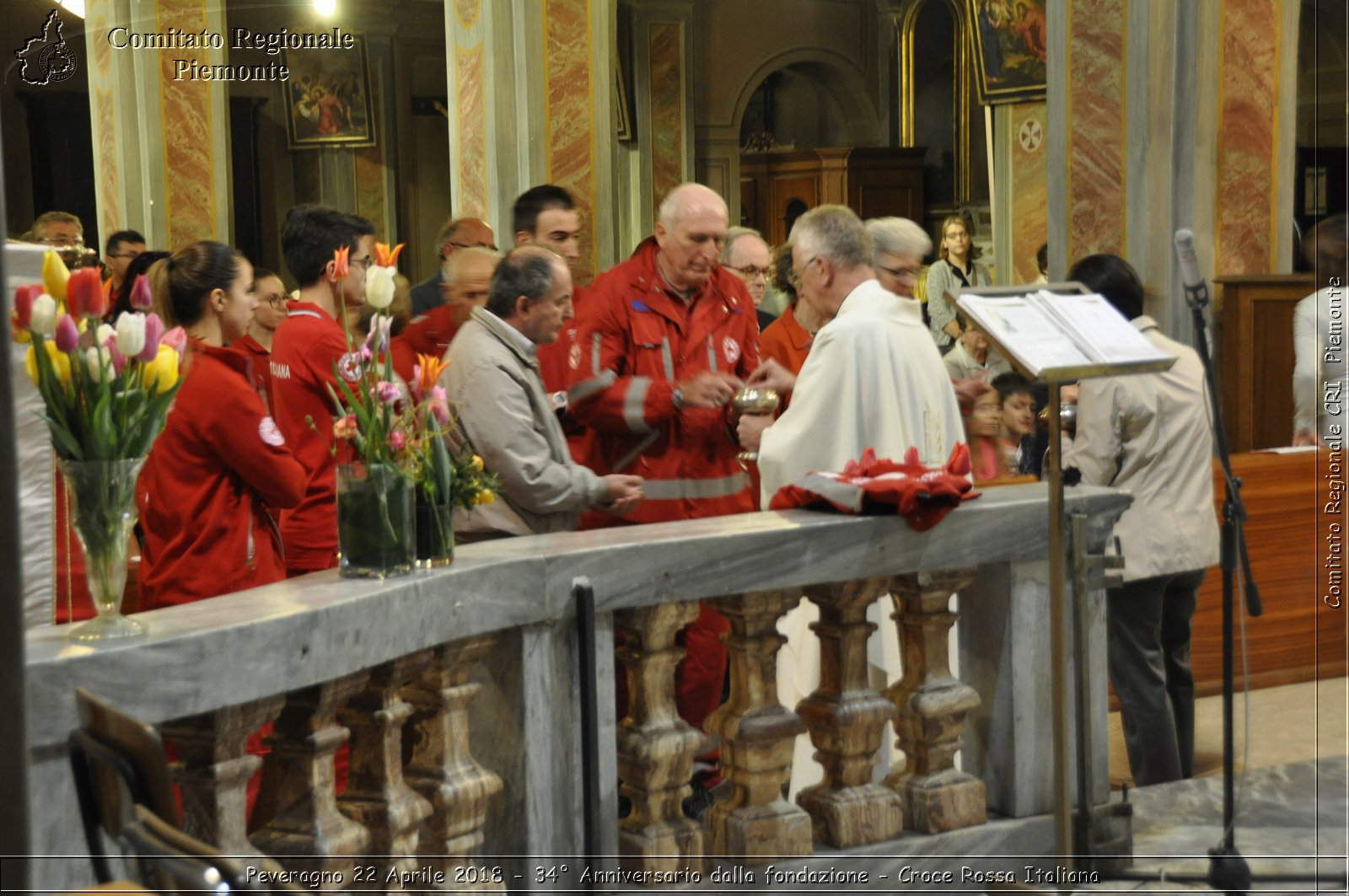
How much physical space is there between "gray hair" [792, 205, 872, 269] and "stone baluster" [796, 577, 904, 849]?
1521mm

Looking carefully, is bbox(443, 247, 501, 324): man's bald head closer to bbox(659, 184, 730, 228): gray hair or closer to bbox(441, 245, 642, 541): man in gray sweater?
bbox(659, 184, 730, 228): gray hair

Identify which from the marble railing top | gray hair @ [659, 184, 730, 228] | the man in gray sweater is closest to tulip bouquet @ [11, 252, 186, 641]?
the marble railing top

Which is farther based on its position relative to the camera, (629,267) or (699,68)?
(699,68)

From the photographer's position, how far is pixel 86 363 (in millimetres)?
2336

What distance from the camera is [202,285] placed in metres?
3.98

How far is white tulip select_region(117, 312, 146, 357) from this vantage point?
7.62 feet

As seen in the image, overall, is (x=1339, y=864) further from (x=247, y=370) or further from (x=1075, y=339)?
(x=247, y=370)

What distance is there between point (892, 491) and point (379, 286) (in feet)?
3.78

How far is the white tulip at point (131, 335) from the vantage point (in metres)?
2.32

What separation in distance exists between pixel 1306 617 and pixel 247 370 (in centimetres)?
483

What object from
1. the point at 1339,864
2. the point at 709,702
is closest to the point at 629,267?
the point at 709,702

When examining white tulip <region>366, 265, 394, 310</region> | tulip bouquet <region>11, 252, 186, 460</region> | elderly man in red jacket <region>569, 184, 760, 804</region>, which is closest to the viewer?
tulip bouquet <region>11, 252, 186, 460</region>

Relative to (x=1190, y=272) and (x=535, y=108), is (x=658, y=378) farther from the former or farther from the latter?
(x=535, y=108)

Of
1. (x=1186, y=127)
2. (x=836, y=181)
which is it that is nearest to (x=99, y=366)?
(x=1186, y=127)
